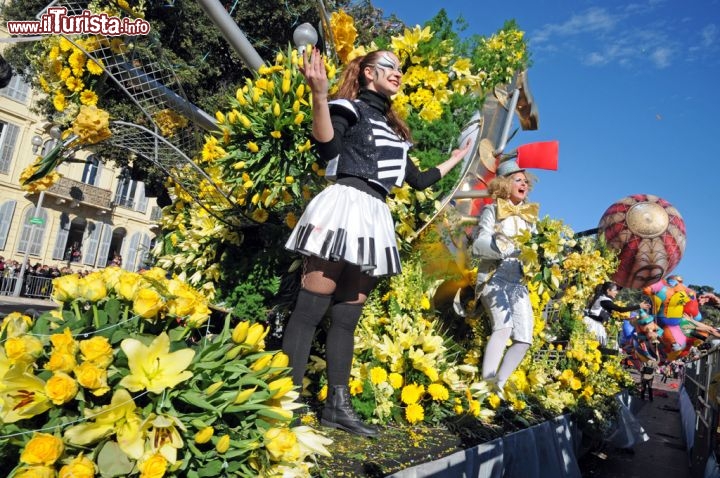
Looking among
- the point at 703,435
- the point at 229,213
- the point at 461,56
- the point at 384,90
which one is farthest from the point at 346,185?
the point at 703,435

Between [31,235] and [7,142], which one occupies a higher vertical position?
[7,142]

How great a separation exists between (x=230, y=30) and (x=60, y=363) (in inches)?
84.3

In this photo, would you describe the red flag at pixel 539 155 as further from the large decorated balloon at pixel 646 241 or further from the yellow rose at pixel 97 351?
the large decorated balloon at pixel 646 241

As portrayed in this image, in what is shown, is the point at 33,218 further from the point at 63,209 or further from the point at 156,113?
the point at 156,113

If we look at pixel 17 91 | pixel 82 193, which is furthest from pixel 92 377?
pixel 82 193

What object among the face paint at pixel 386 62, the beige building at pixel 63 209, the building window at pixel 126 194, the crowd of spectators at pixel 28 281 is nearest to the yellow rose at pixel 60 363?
the face paint at pixel 386 62

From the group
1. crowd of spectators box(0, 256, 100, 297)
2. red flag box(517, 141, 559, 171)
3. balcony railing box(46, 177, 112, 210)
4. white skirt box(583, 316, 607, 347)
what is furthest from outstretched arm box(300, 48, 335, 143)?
balcony railing box(46, 177, 112, 210)

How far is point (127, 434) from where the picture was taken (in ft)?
3.04

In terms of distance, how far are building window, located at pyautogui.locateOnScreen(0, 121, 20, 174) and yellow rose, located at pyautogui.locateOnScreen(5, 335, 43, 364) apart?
96.0 feet

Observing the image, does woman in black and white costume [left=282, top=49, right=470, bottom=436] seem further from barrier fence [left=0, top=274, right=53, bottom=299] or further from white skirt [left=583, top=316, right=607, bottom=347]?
barrier fence [left=0, top=274, right=53, bottom=299]

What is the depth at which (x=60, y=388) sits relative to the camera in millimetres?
902

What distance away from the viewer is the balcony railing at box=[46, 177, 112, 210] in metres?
26.9

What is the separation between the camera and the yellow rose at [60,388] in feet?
2.95

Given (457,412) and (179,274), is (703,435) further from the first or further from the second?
(179,274)
